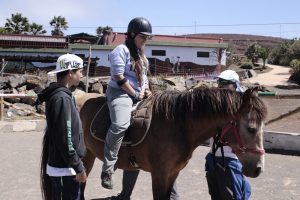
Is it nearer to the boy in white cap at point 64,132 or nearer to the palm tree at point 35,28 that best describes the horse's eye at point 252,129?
the boy in white cap at point 64,132

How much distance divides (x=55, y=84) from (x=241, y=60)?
174 feet

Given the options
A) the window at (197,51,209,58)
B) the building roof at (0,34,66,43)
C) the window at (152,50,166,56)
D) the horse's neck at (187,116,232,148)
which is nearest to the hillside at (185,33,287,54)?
the window at (197,51,209,58)

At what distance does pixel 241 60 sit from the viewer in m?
54.7

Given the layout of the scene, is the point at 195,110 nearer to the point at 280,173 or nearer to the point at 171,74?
the point at 280,173

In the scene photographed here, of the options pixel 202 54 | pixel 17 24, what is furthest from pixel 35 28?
pixel 202 54

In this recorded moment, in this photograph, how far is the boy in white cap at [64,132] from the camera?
3240 millimetres

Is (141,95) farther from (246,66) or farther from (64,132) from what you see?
(246,66)

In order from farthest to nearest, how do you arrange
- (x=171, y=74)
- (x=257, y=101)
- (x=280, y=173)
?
(x=171, y=74) → (x=280, y=173) → (x=257, y=101)

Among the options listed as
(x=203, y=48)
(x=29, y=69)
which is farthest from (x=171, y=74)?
(x=29, y=69)

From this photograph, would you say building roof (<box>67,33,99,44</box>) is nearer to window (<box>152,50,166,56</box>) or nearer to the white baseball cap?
window (<box>152,50,166,56</box>)

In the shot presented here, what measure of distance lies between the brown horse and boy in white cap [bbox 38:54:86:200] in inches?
45.0

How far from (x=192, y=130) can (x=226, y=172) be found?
0.56 metres

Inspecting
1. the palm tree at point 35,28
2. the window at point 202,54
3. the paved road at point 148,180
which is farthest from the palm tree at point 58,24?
the paved road at point 148,180

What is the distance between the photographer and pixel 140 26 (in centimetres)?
460
